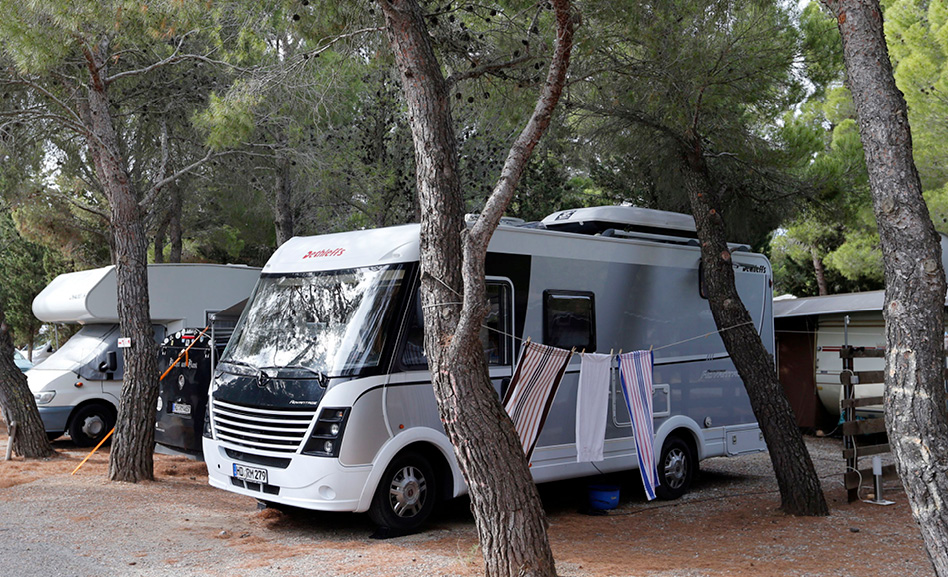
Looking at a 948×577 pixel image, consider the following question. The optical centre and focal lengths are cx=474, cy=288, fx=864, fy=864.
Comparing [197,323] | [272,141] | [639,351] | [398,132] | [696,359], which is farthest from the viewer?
[398,132]

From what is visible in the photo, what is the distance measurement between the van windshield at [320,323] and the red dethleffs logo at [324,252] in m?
0.18

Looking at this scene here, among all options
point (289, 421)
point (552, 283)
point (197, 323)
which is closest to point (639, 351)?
point (552, 283)

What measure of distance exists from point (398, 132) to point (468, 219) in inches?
291

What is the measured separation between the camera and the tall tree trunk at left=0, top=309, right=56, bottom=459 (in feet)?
32.4

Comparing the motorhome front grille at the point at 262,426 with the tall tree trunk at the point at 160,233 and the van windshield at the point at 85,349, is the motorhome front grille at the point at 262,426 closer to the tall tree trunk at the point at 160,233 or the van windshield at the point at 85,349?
the van windshield at the point at 85,349

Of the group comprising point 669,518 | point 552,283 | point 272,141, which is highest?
point 272,141

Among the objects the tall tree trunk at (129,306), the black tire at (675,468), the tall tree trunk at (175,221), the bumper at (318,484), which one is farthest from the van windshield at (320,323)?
the tall tree trunk at (175,221)

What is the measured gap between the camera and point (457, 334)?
4.72 m

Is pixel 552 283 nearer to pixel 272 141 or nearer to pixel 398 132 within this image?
pixel 272 141

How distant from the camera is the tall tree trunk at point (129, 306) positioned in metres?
8.70

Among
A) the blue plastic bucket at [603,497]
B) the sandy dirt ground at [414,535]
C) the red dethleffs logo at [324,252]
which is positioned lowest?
the sandy dirt ground at [414,535]

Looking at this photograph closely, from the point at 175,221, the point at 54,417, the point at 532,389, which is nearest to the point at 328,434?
the point at 532,389

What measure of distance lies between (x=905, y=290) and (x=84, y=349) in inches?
420

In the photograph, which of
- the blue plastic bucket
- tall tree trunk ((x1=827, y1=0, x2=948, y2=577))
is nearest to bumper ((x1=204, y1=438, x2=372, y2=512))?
the blue plastic bucket
